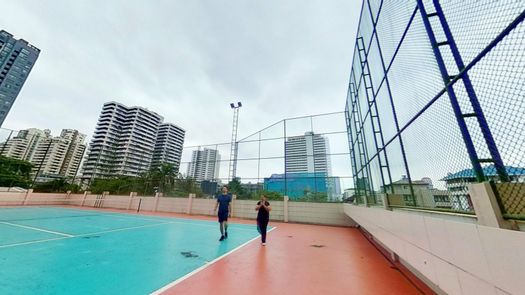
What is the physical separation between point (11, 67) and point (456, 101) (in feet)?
308

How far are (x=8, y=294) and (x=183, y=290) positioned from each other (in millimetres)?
2177

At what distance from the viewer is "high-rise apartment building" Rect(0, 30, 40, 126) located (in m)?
53.5

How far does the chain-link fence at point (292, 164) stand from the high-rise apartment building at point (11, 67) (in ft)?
252

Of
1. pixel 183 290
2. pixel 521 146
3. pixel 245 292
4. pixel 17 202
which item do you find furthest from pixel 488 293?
pixel 17 202

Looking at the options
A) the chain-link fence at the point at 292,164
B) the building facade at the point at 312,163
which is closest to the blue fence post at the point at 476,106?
the chain-link fence at the point at 292,164

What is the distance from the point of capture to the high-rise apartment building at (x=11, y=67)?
176 ft

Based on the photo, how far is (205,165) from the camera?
55.5 ft

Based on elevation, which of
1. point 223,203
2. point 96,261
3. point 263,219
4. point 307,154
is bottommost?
point 96,261

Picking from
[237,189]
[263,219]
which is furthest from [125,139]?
[263,219]

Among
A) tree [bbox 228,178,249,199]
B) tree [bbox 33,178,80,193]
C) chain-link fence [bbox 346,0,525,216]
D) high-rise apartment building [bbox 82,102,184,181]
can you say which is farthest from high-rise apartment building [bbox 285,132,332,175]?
high-rise apartment building [bbox 82,102,184,181]

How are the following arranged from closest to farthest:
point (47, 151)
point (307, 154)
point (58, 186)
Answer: point (307, 154)
point (58, 186)
point (47, 151)

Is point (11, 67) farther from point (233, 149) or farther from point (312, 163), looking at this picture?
point (312, 163)

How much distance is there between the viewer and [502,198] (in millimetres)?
1328

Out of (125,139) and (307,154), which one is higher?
(125,139)
